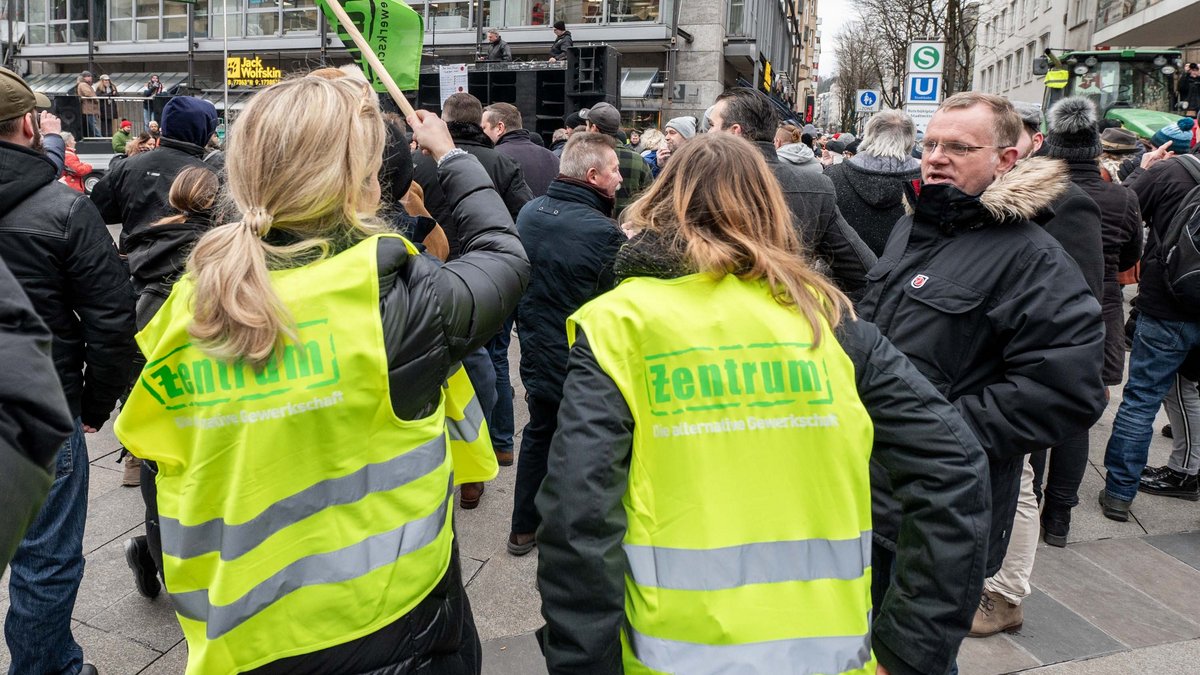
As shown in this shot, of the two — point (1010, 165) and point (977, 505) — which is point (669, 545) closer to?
point (977, 505)

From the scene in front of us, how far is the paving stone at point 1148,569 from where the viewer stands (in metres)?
3.95

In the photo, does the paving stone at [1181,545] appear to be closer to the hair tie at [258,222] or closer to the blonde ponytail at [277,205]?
the blonde ponytail at [277,205]

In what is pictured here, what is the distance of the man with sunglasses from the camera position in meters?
2.17

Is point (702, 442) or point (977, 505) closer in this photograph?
point (702, 442)

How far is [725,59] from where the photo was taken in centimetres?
2544

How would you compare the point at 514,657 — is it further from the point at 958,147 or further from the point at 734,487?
the point at 958,147

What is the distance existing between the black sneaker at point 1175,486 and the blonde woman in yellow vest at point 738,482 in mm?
4245

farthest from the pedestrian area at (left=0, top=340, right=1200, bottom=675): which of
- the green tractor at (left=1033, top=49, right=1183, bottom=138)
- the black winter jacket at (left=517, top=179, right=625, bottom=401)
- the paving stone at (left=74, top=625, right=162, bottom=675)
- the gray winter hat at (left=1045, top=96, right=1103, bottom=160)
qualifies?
the green tractor at (left=1033, top=49, right=1183, bottom=138)

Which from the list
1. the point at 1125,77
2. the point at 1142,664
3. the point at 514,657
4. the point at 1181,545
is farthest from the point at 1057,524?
the point at 1125,77

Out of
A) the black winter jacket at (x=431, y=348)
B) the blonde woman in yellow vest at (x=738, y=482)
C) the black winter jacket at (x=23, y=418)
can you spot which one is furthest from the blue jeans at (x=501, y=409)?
the black winter jacket at (x=23, y=418)

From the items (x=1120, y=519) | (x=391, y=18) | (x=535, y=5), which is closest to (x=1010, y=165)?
(x=391, y=18)

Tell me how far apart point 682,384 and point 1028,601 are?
9.98 feet

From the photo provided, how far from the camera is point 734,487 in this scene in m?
1.55

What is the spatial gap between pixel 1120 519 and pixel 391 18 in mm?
4458
